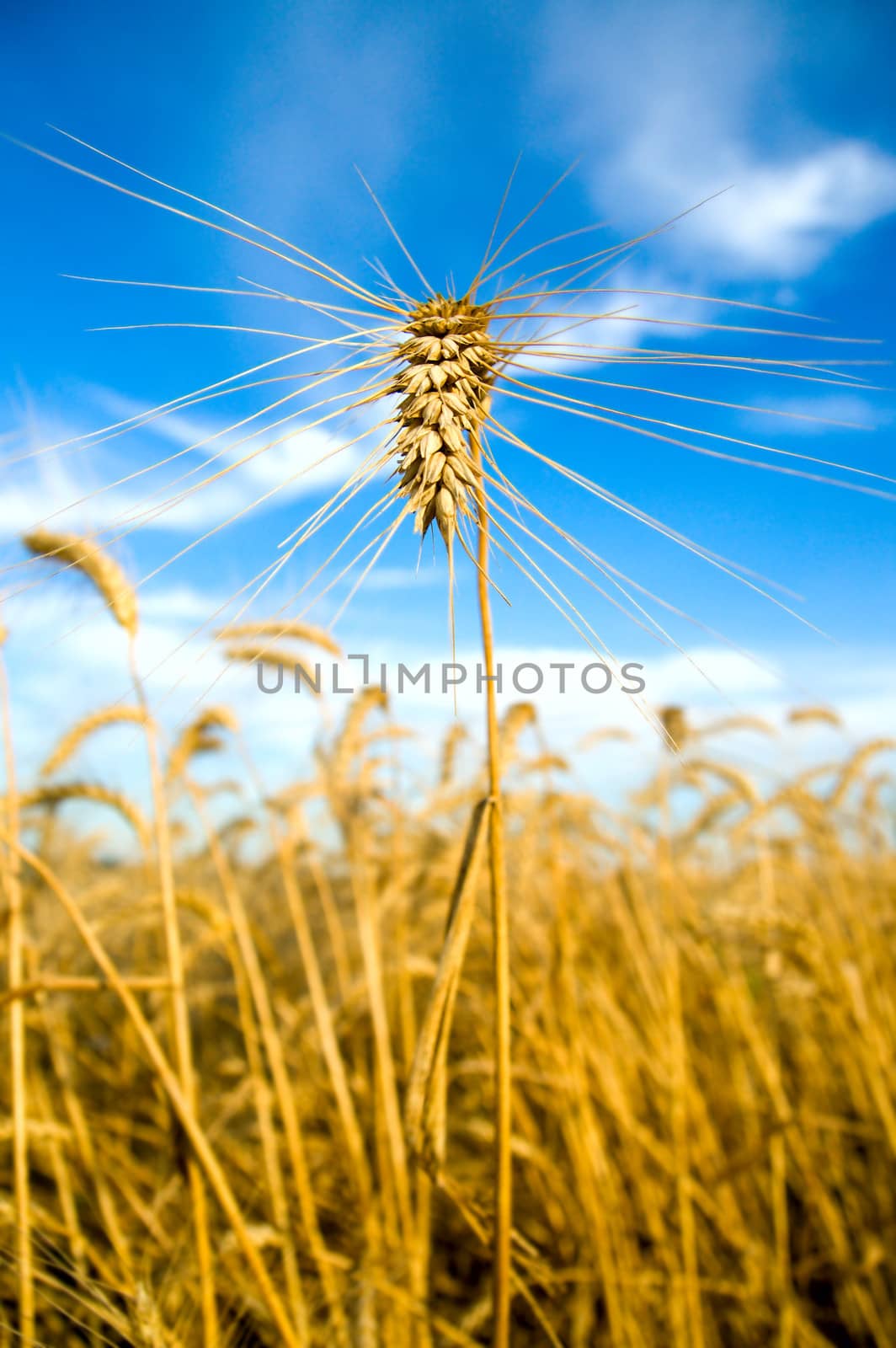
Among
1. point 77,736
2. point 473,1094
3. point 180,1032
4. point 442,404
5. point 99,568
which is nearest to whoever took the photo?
point 442,404

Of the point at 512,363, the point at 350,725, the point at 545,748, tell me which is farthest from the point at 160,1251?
the point at 512,363

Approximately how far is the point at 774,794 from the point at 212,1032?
3320mm

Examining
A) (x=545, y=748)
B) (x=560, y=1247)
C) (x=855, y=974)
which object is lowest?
(x=560, y=1247)

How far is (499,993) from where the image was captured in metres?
0.93

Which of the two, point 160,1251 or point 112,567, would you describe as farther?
point 160,1251

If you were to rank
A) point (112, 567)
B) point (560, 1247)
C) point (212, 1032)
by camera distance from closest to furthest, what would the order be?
point (112, 567)
point (560, 1247)
point (212, 1032)

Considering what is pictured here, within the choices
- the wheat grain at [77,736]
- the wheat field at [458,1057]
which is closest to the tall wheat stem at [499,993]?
the wheat field at [458,1057]

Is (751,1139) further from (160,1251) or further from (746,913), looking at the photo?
(160,1251)

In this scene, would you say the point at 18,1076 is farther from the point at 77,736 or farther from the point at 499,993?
the point at 499,993

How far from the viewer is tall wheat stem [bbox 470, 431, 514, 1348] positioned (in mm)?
910

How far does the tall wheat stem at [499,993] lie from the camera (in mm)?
910

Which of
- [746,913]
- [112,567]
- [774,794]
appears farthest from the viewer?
[774,794]

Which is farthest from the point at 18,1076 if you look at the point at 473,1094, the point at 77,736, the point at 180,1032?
the point at 473,1094

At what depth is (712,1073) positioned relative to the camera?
9.96 ft
